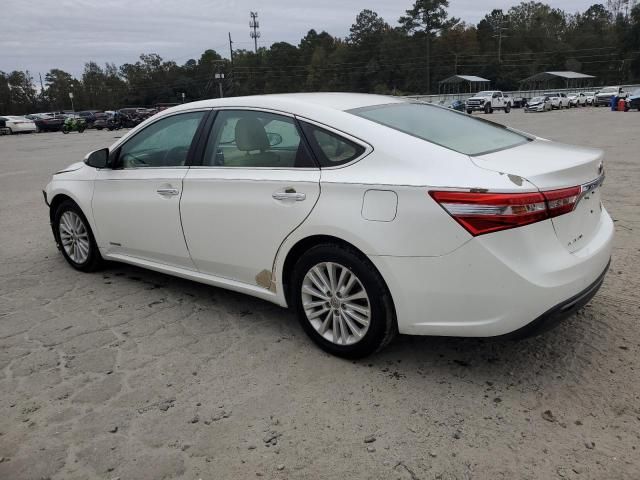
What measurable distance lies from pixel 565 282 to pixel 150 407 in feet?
7.61

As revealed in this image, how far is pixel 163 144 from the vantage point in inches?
179

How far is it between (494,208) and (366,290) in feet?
2.82

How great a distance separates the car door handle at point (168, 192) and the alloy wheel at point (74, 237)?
1.32 metres

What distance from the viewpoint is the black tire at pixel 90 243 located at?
5.21 meters

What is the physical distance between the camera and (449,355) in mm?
3533

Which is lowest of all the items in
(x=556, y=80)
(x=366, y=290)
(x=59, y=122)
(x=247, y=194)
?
(x=59, y=122)

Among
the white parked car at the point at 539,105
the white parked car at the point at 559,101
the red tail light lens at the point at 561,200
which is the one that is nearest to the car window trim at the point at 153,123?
the red tail light lens at the point at 561,200

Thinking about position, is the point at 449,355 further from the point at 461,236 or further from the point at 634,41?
the point at 634,41

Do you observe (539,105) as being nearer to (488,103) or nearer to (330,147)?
(488,103)

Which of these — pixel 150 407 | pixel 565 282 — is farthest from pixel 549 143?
pixel 150 407

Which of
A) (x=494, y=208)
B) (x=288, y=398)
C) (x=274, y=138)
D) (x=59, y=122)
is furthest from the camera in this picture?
(x=59, y=122)

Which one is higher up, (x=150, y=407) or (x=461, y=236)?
(x=461, y=236)

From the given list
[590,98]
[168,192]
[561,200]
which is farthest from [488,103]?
[561,200]

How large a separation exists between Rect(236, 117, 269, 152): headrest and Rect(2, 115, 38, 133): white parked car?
45992 mm
